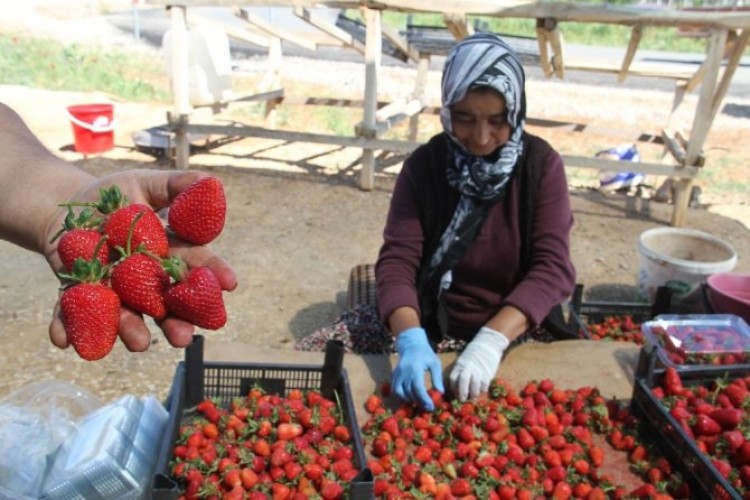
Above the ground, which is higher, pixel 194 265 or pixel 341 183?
pixel 194 265

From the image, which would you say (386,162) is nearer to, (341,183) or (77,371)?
(341,183)

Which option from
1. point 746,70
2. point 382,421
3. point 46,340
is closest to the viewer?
point 382,421

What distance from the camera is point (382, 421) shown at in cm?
236

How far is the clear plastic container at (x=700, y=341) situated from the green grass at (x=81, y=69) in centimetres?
1101

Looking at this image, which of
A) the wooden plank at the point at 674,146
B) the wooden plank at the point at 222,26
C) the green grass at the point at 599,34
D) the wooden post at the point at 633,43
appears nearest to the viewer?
the wooden post at the point at 633,43

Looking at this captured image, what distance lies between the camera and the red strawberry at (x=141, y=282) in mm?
1520

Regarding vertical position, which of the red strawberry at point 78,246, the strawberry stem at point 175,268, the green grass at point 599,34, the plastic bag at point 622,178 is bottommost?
the plastic bag at point 622,178

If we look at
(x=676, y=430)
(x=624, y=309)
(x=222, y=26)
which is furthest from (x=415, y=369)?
(x=222, y=26)

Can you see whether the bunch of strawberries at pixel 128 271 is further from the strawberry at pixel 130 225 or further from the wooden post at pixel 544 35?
the wooden post at pixel 544 35

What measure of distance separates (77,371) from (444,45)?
5629 millimetres

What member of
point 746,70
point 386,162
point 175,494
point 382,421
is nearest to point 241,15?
point 386,162

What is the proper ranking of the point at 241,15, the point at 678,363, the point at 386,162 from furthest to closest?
the point at 386,162
the point at 241,15
the point at 678,363

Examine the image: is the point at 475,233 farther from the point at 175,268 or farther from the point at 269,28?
the point at 269,28

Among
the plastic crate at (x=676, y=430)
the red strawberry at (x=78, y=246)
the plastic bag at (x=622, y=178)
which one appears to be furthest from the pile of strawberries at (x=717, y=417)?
the plastic bag at (x=622, y=178)
